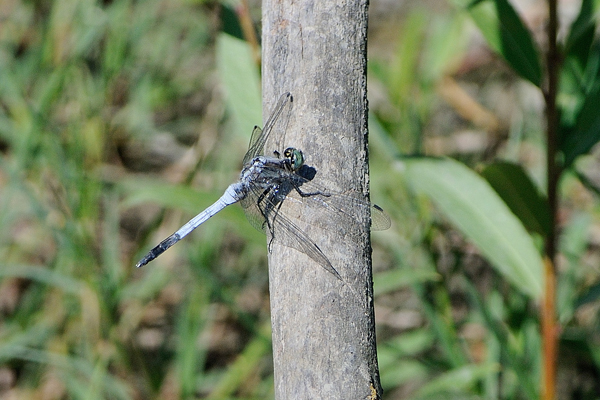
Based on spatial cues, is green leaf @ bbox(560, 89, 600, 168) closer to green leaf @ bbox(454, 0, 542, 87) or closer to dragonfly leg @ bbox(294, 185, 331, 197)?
green leaf @ bbox(454, 0, 542, 87)

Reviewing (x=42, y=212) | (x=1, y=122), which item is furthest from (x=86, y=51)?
(x=42, y=212)

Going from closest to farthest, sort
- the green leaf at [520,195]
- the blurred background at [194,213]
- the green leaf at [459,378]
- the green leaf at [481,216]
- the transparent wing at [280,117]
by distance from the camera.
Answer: the transparent wing at [280,117] → the green leaf at [520,195] → the green leaf at [481,216] → the green leaf at [459,378] → the blurred background at [194,213]

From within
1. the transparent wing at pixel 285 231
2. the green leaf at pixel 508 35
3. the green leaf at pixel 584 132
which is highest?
the green leaf at pixel 508 35

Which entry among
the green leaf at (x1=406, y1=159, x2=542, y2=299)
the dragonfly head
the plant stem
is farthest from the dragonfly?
the plant stem

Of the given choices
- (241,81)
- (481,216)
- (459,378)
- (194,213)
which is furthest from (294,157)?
(194,213)

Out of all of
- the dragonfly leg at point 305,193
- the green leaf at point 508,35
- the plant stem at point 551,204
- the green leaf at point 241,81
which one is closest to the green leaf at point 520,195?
the plant stem at point 551,204

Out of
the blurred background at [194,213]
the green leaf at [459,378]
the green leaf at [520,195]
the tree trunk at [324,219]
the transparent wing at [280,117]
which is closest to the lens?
the tree trunk at [324,219]

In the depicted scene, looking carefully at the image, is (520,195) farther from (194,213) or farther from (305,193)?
(194,213)

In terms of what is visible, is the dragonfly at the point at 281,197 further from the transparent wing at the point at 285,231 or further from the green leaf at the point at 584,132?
the green leaf at the point at 584,132
